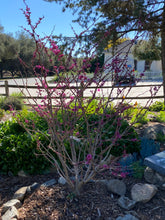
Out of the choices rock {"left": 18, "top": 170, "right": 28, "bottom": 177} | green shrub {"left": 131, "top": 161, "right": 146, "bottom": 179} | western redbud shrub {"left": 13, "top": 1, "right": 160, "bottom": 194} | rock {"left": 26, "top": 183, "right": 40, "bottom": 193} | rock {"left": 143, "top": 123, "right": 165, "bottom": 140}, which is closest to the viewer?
western redbud shrub {"left": 13, "top": 1, "right": 160, "bottom": 194}

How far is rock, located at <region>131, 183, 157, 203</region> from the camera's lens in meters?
2.18

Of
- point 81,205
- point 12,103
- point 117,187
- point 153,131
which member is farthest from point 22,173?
point 12,103

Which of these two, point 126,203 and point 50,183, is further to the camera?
point 50,183

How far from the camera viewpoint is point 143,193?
2.21 meters

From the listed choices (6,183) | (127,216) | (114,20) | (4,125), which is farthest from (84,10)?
(127,216)

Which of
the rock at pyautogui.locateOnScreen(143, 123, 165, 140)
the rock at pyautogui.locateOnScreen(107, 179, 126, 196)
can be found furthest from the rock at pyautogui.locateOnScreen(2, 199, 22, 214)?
the rock at pyautogui.locateOnScreen(143, 123, 165, 140)

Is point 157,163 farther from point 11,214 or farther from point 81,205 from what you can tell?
point 11,214

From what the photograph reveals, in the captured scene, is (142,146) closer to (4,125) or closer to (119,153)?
(119,153)

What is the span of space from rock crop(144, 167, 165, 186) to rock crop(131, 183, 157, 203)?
0.23 meters

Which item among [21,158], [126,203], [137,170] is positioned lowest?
[126,203]

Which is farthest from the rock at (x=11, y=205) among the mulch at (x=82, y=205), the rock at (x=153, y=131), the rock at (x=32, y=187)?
the rock at (x=153, y=131)

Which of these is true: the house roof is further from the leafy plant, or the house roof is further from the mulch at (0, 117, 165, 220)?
the leafy plant

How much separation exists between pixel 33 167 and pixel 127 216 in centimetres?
147

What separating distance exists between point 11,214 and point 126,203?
1.18m
